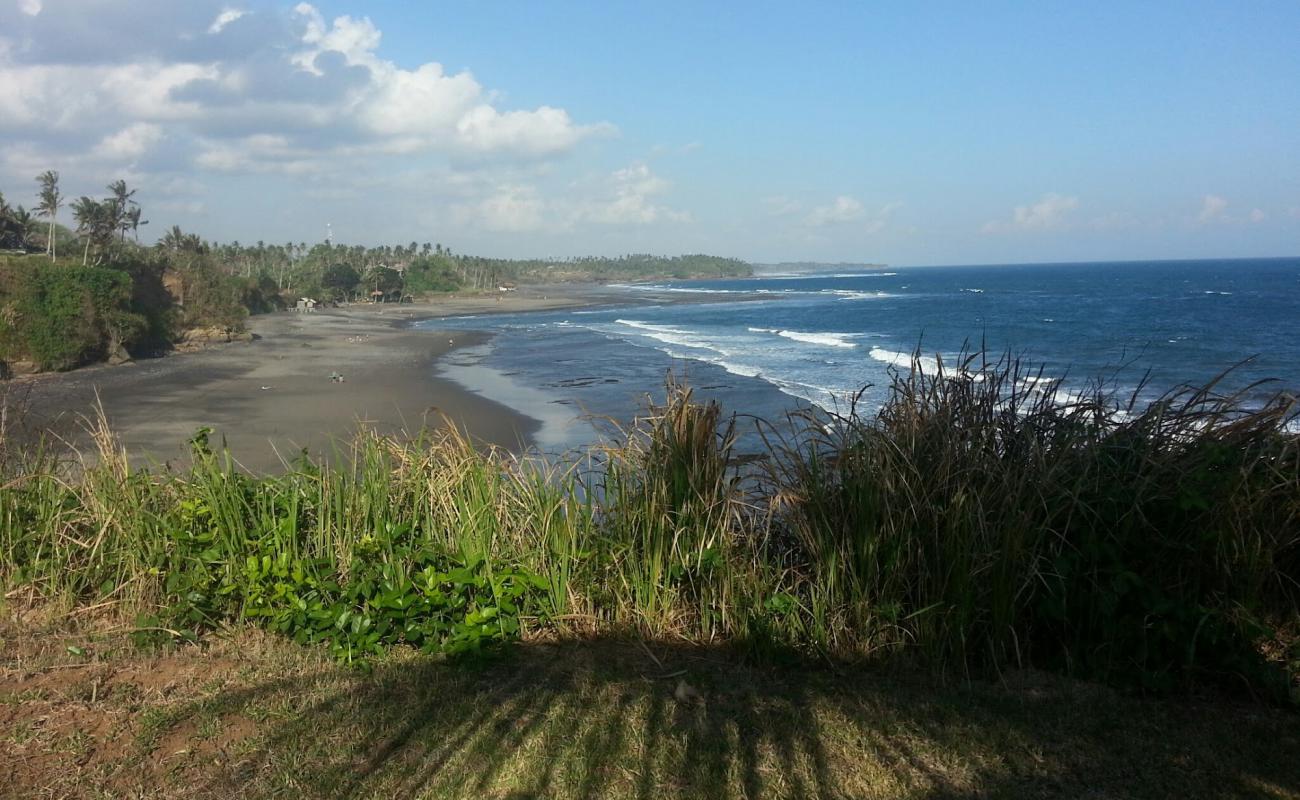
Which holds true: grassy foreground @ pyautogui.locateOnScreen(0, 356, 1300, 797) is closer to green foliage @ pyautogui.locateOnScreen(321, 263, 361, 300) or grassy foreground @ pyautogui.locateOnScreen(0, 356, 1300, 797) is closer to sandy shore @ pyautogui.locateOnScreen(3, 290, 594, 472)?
sandy shore @ pyautogui.locateOnScreen(3, 290, 594, 472)

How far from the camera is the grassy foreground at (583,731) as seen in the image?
2.98m

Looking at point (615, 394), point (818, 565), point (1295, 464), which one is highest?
point (1295, 464)

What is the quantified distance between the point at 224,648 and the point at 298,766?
4.18 ft

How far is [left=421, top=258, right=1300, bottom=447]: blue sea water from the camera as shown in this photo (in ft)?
68.1

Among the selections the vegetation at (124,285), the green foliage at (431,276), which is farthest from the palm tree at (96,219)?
the green foliage at (431,276)

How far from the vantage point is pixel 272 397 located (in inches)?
908

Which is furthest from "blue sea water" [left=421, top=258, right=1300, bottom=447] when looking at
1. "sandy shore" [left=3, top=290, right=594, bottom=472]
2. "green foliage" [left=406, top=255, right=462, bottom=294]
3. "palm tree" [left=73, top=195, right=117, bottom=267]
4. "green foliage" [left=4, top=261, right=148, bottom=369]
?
"green foliage" [left=406, top=255, right=462, bottom=294]

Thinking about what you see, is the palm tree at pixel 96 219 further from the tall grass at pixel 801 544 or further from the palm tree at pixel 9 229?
the tall grass at pixel 801 544

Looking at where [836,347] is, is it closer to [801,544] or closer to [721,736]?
[801,544]

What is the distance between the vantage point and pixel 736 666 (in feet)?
13.0

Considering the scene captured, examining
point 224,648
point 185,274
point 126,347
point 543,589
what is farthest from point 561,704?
point 185,274

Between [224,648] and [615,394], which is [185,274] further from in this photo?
[224,648]

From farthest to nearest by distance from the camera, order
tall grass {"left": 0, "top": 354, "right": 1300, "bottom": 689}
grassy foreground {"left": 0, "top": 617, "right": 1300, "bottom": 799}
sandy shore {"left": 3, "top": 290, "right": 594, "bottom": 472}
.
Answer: sandy shore {"left": 3, "top": 290, "right": 594, "bottom": 472} < tall grass {"left": 0, "top": 354, "right": 1300, "bottom": 689} < grassy foreground {"left": 0, "top": 617, "right": 1300, "bottom": 799}

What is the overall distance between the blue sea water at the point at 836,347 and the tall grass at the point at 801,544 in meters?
0.80
